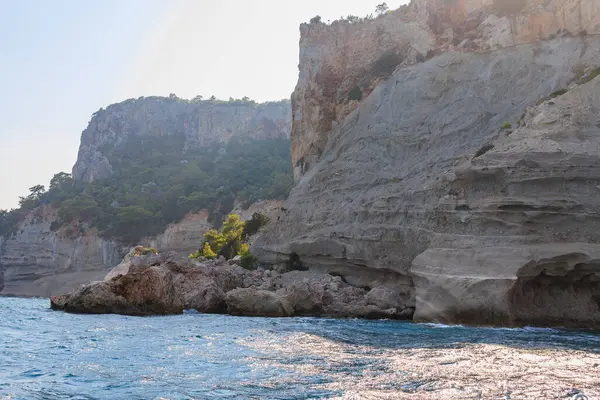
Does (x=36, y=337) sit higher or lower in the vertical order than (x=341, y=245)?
lower

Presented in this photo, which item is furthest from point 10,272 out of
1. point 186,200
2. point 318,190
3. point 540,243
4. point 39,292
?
point 540,243

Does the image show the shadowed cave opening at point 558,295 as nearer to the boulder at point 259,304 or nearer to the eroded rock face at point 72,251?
the boulder at point 259,304

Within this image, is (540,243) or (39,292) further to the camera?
(39,292)

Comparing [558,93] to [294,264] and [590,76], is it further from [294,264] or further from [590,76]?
[294,264]

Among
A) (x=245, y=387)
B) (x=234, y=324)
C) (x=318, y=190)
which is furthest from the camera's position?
(x=318, y=190)

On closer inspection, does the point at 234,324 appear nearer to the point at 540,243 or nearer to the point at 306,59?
the point at 540,243

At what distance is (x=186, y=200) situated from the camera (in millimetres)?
72688

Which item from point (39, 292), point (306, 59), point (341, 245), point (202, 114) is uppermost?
point (202, 114)

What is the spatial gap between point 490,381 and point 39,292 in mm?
64695

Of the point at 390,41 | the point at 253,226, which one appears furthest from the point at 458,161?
the point at 253,226

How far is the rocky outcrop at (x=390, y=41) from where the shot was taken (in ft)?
97.9

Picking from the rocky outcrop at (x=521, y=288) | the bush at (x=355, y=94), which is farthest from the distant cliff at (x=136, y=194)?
the rocky outcrop at (x=521, y=288)

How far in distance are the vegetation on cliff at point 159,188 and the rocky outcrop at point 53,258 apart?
5.05ft

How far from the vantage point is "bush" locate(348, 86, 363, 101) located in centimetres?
3800
